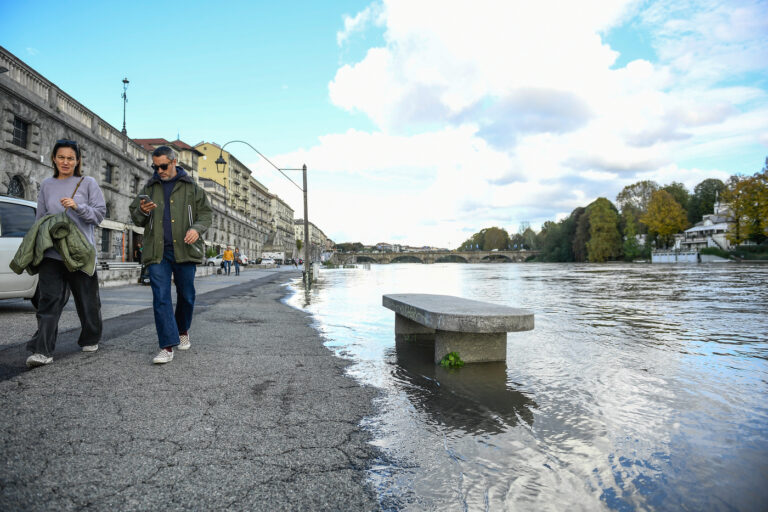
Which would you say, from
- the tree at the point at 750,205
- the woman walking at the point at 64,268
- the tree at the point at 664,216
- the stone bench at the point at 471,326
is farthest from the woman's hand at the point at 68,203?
the tree at the point at 664,216

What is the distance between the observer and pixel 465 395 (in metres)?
3.55

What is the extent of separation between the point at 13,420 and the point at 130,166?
99.4 feet

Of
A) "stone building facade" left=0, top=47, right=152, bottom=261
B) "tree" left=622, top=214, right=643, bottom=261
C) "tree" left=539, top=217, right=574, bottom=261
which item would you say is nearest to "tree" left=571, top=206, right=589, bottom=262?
"tree" left=539, top=217, right=574, bottom=261

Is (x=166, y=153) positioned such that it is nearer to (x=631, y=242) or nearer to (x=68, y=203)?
(x=68, y=203)

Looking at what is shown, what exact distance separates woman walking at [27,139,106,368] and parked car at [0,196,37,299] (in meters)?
3.46

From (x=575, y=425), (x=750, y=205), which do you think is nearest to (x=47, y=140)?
(x=575, y=425)

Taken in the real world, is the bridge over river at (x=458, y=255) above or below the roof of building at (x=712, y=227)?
below

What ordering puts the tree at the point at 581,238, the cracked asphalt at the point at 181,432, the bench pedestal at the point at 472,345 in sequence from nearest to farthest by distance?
the cracked asphalt at the point at 181,432 → the bench pedestal at the point at 472,345 → the tree at the point at 581,238

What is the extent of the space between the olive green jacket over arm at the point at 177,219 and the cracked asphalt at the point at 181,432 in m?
1.01

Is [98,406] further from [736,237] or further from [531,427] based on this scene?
[736,237]

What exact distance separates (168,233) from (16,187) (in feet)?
62.1

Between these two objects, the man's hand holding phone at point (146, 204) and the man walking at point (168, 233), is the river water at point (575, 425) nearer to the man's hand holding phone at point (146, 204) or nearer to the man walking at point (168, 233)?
the man walking at point (168, 233)

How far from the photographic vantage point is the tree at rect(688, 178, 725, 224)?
86312 mm

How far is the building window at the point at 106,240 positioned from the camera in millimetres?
25516
